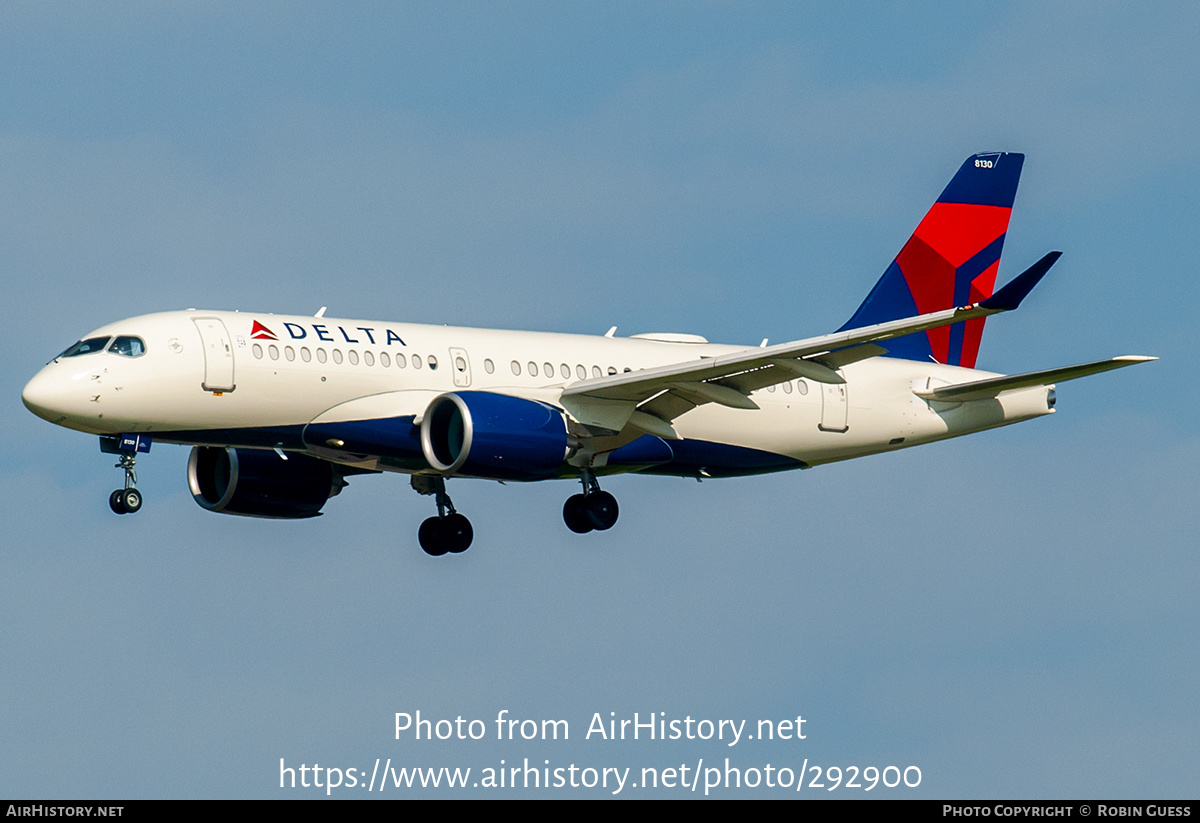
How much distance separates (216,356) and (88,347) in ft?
8.54

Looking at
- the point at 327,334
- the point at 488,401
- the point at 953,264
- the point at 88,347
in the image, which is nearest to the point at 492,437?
the point at 488,401

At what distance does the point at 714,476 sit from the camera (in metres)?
45.9

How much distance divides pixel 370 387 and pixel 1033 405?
57.3 ft

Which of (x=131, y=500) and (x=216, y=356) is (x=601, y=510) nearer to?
(x=216, y=356)

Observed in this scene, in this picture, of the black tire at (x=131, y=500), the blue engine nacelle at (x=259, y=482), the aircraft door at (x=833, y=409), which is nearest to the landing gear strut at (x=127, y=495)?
the black tire at (x=131, y=500)

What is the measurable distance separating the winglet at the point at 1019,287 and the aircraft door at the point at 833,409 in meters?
11.2

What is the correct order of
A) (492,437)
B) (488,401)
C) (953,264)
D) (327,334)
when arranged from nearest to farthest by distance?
(492,437) < (488,401) < (327,334) < (953,264)

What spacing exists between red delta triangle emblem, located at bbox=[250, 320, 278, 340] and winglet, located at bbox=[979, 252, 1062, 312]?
1447cm

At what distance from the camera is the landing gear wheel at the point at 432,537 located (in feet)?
151

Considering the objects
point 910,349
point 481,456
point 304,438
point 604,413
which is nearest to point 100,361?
point 304,438

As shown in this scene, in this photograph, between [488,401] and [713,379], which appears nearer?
[488,401]

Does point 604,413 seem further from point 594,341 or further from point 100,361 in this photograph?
point 100,361

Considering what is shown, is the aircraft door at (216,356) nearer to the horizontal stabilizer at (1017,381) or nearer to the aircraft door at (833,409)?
the aircraft door at (833,409)

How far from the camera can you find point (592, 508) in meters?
43.4
